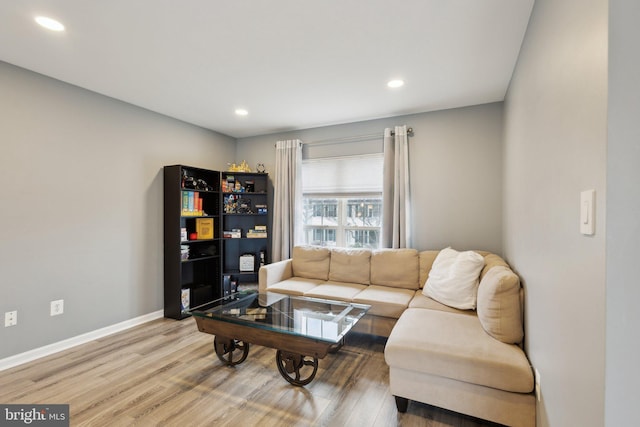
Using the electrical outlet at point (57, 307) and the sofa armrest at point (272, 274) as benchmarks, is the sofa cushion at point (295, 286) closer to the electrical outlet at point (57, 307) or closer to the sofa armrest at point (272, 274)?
the sofa armrest at point (272, 274)

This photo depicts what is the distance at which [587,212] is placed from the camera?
2.79 feet

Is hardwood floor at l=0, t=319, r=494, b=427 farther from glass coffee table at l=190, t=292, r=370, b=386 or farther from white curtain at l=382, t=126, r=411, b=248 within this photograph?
white curtain at l=382, t=126, r=411, b=248

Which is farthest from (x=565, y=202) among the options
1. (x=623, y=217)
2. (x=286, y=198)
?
(x=286, y=198)

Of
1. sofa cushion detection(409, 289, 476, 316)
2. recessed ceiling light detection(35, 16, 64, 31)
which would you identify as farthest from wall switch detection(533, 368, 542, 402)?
recessed ceiling light detection(35, 16, 64, 31)

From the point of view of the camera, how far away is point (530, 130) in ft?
5.57

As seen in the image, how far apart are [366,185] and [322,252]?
1.05 meters

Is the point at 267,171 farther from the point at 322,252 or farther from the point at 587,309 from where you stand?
the point at 587,309

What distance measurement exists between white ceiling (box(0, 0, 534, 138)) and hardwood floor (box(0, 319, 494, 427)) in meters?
2.48

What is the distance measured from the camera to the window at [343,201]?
12.5 ft

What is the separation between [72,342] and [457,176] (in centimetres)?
430

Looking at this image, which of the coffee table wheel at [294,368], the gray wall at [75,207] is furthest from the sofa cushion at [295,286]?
the gray wall at [75,207]

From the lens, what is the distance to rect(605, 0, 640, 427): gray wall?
2.31 ft

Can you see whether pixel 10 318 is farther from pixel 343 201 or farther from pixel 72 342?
pixel 343 201

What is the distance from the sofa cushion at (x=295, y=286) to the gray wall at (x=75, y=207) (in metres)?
1.54
